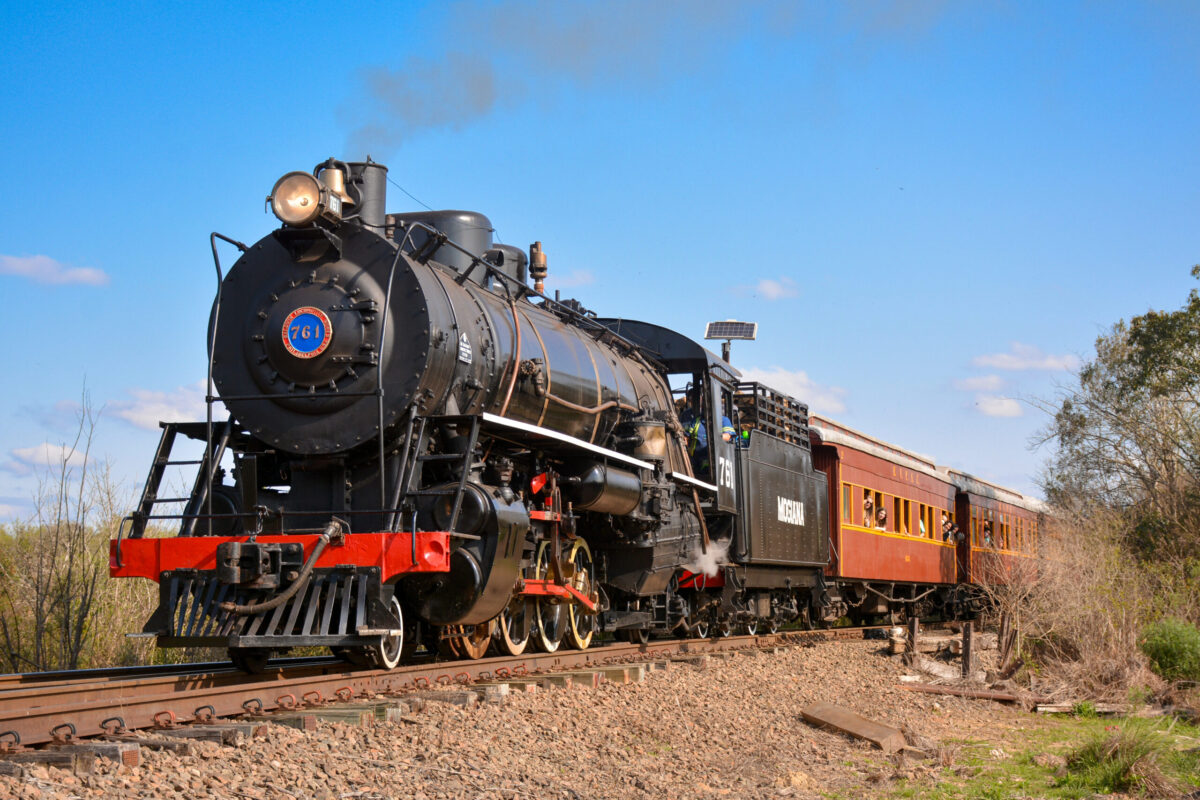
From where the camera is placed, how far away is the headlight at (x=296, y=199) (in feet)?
25.8

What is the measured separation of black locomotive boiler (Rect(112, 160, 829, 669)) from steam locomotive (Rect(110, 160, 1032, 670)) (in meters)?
0.02

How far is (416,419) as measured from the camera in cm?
774

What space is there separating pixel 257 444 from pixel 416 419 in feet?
5.14

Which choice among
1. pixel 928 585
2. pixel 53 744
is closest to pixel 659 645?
pixel 53 744

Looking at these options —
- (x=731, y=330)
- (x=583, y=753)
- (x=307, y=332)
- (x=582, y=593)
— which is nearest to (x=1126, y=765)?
(x=583, y=753)

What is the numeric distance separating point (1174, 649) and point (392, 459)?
861 cm

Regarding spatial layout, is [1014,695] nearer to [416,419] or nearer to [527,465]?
[527,465]

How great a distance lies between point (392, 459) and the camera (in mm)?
7855

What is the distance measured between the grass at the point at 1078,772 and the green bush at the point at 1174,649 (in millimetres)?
3969

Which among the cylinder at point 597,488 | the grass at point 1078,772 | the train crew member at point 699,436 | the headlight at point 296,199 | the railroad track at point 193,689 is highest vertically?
the headlight at point 296,199

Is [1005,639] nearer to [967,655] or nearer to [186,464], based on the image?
[967,655]

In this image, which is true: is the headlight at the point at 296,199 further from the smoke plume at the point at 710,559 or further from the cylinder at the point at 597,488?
the smoke plume at the point at 710,559

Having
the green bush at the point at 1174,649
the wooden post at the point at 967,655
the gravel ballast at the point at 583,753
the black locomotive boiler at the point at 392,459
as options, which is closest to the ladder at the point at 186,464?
the black locomotive boiler at the point at 392,459

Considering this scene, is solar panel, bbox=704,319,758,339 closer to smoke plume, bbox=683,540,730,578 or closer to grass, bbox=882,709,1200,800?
smoke plume, bbox=683,540,730,578
